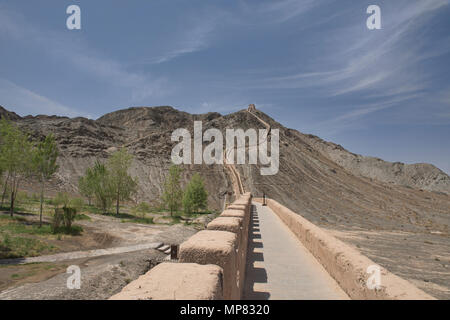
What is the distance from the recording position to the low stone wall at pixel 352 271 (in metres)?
2.55

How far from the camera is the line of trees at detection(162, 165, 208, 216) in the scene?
29.9 m

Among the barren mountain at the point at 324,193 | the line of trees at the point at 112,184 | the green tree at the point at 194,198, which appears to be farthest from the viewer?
the green tree at the point at 194,198

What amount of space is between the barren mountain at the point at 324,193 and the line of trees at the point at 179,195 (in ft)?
29.5

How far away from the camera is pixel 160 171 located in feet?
174

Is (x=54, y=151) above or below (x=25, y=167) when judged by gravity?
above

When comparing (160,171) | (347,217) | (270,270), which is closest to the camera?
(270,270)

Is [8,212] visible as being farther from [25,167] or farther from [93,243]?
[93,243]

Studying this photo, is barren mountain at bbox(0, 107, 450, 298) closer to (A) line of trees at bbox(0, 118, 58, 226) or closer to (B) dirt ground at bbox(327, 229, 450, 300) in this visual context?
(B) dirt ground at bbox(327, 229, 450, 300)

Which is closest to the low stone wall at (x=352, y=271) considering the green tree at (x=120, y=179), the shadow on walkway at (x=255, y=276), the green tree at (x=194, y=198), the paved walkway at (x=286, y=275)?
the paved walkway at (x=286, y=275)

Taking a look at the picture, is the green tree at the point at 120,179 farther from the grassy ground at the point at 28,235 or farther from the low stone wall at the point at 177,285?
the low stone wall at the point at 177,285

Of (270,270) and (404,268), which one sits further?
(404,268)
